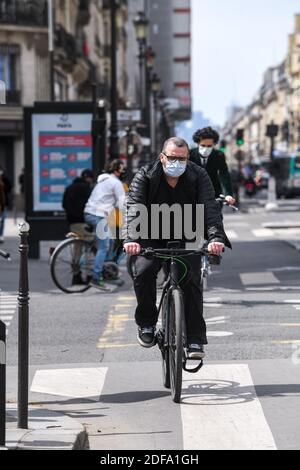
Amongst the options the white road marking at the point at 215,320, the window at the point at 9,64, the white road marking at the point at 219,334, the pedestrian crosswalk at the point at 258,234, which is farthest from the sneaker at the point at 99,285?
the window at the point at 9,64

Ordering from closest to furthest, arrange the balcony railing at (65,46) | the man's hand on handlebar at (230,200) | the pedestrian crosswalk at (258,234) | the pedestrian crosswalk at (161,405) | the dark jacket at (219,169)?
the pedestrian crosswalk at (161,405), the man's hand on handlebar at (230,200), the dark jacket at (219,169), the pedestrian crosswalk at (258,234), the balcony railing at (65,46)

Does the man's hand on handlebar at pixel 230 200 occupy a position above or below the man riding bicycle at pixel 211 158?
below

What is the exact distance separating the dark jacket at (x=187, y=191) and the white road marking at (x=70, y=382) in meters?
1.07

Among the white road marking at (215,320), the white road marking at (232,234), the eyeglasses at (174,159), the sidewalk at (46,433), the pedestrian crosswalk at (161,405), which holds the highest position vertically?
the eyeglasses at (174,159)

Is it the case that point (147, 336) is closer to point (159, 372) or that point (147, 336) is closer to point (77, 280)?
point (159, 372)

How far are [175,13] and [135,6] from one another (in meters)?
45.9

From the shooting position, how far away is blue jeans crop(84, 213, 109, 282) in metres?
15.0

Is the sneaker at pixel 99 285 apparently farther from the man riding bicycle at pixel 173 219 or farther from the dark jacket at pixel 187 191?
the dark jacket at pixel 187 191

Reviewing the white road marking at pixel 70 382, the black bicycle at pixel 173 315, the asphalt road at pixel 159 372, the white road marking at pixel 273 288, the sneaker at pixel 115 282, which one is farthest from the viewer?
the sneaker at pixel 115 282

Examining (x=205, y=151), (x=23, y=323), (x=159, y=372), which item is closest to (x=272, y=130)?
(x=205, y=151)

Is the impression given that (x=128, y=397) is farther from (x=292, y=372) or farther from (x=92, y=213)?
(x=92, y=213)

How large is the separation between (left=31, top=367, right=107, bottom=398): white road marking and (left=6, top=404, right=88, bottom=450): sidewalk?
942 mm

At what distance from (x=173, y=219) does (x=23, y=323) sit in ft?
6.02

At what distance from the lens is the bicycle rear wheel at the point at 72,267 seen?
49.0 feet
